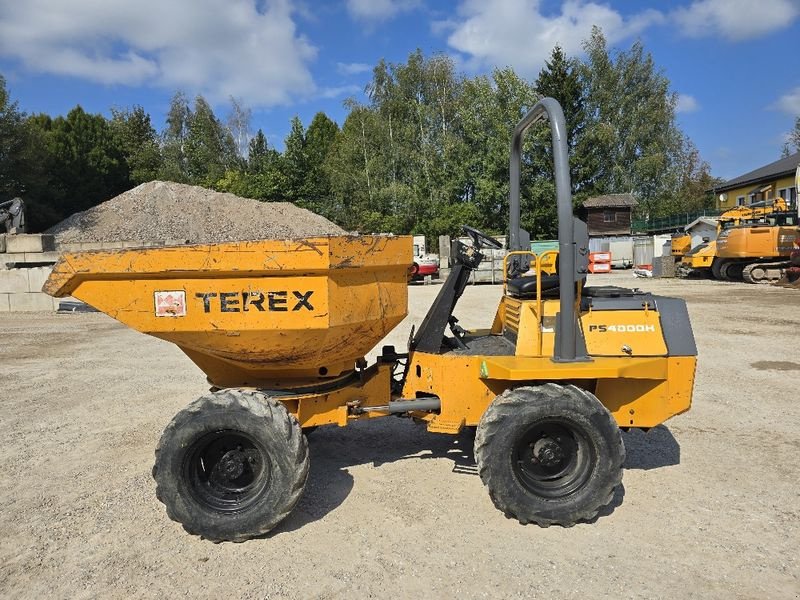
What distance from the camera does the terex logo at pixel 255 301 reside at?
3.39 m

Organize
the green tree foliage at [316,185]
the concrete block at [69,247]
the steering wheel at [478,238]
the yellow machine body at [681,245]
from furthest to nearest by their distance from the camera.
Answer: the green tree foliage at [316,185], the yellow machine body at [681,245], the concrete block at [69,247], the steering wheel at [478,238]

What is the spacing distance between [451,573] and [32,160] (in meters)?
37.2

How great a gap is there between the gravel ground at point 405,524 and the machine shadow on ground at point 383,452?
2 cm

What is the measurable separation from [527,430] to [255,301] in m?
1.78

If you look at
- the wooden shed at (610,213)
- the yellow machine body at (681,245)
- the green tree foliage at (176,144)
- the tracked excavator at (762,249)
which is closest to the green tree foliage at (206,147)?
the green tree foliage at (176,144)

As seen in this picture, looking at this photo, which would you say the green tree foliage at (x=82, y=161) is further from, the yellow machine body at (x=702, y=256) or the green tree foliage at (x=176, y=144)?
the yellow machine body at (x=702, y=256)

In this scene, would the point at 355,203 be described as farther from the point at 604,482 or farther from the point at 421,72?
the point at 604,482

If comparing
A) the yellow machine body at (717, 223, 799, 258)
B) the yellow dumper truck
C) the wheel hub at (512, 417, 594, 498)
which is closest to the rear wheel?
the yellow machine body at (717, 223, 799, 258)

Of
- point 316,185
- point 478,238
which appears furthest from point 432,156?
point 478,238

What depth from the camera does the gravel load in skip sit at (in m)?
28.5

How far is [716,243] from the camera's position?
23.1 metres

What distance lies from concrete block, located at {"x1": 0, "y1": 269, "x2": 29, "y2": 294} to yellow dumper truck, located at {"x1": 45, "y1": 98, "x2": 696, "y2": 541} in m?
15.1

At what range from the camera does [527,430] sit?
11.7 feet

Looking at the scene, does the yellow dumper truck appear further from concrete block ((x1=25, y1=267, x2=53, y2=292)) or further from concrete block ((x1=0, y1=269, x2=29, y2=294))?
concrete block ((x1=0, y1=269, x2=29, y2=294))
